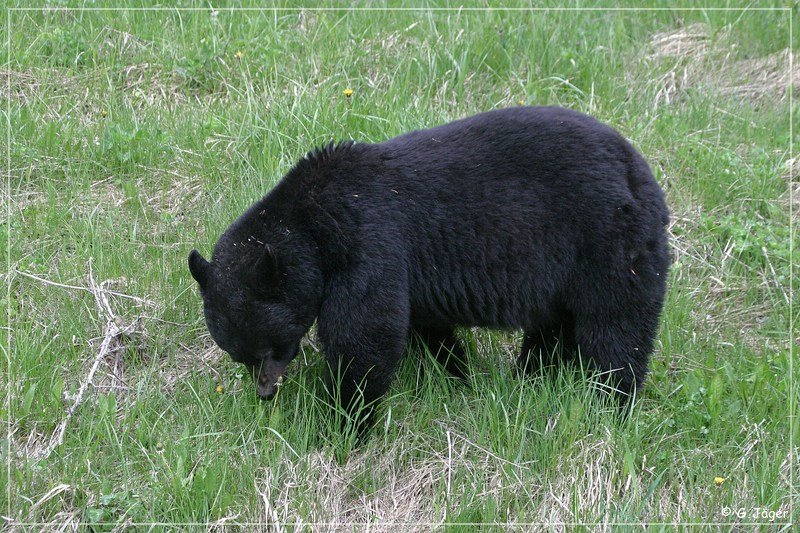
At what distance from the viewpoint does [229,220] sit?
5422mm

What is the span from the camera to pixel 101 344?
15.3ft

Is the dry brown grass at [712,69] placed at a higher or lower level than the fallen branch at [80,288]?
higher

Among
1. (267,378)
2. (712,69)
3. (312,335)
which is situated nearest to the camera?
(267,378)

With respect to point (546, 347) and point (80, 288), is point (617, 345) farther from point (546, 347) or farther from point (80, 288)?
point (80, 288)

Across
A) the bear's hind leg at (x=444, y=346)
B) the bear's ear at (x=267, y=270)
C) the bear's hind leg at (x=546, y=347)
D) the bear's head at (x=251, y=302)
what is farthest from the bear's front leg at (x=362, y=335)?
the bear's hind leg at (x=546, y=347)

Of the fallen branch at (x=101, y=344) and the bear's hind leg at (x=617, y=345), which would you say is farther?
the bear's hind leg at (x=617, y=345)

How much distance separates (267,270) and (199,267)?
32 cm

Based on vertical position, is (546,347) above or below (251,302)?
below

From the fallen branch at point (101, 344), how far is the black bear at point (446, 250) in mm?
723

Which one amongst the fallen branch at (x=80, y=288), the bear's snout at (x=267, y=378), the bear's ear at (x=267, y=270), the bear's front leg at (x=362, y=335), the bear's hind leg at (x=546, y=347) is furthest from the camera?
the fallen branch at (x=80, y=288)

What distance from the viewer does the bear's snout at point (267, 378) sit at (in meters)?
4.32

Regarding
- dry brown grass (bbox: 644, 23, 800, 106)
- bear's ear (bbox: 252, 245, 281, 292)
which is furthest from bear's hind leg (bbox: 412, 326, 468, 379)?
dry brown grass (bbox: 644, 23, 800, 106)
